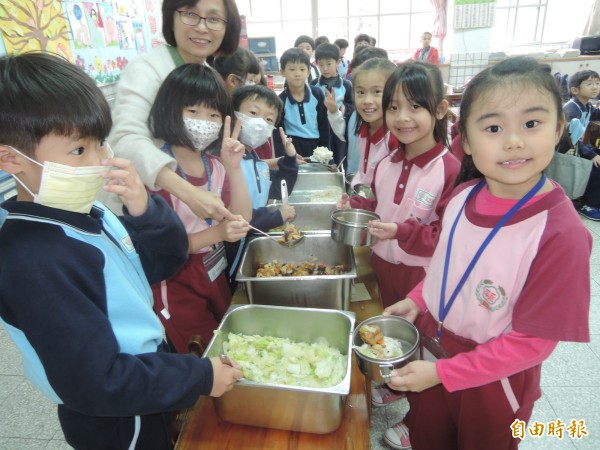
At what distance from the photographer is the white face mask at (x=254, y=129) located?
6.29 ft

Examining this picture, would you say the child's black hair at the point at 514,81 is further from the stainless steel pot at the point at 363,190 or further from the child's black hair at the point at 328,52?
the child's black hair at the point at 328,52

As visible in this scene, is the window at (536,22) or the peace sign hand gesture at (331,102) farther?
the window at (536,22)

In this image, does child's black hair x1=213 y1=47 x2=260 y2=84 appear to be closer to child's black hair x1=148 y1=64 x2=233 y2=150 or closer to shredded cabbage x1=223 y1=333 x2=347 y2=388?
child's black hair x1=148 y1=64 x2=233 y2=150

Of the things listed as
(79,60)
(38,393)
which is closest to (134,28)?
(79,60)

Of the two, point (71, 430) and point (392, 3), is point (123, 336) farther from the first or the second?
point (392, 3)

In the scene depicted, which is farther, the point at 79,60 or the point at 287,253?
the point at 79,60

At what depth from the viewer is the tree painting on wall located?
2264 mm

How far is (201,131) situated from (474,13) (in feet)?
25.1

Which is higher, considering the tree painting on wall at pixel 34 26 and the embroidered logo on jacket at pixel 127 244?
the tree painting on wall at pixel 34 26

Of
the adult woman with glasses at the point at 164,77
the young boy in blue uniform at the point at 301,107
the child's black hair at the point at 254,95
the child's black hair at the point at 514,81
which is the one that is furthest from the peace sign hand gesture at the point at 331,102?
the child's black hair at the point at 514,81

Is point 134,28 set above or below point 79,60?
above

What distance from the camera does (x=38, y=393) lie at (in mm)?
2061

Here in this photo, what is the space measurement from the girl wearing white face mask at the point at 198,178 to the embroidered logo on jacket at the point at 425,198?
2.39ft

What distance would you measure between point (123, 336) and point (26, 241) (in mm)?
299
